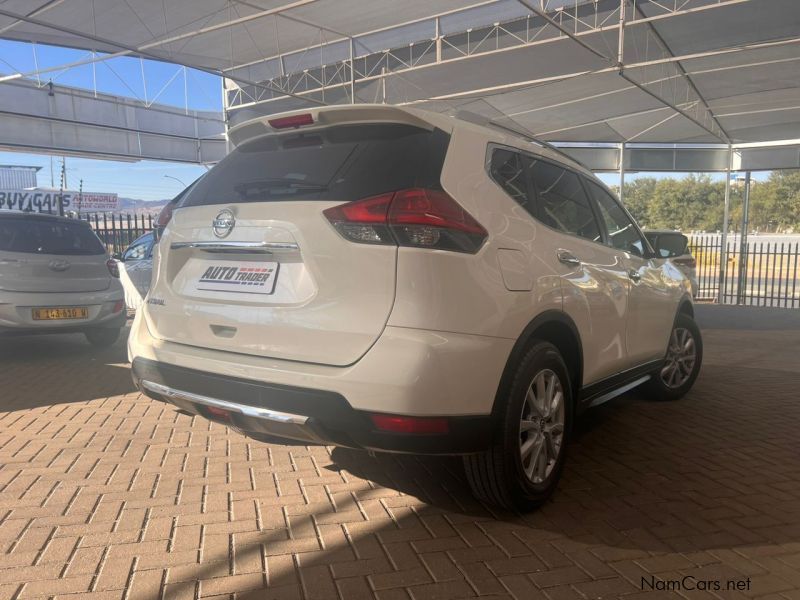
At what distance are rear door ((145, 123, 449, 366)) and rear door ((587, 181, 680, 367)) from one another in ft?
6.28

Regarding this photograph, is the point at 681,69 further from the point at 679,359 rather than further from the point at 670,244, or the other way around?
the point at 679,359

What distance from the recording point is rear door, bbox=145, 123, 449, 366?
252 cm

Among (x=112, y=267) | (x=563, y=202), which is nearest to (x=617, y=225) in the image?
(x=563, y=202)

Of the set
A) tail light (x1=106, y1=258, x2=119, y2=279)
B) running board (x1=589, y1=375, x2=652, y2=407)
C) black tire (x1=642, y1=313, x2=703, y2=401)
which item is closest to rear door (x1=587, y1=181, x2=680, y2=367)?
running board (x1=589, y1=375, x2=652, y2=407)

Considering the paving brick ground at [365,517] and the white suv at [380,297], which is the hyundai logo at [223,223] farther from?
the paving brick ground at [365,517]

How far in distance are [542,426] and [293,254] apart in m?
1.49

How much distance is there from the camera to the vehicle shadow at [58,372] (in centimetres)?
540

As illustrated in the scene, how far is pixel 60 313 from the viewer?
6.79m

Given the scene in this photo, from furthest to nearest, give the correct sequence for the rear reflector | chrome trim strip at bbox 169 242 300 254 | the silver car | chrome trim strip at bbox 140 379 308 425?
1. the silver car
2. chrome trim strip at bbox 169 242 300 254
3. chrome trim strip at bbox 140 379 308 425
4. the rear reflector

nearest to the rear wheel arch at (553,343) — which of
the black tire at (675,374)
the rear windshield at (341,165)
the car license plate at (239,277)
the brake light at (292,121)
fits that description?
the rear windshield at (341,165)

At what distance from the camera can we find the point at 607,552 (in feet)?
8.95

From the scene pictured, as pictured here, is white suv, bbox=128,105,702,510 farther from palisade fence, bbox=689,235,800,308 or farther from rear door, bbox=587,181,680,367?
palisade fence, bbox=689,235,800,308

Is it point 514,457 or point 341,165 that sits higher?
point 341,165

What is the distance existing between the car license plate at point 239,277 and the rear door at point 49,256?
15.2 ft
